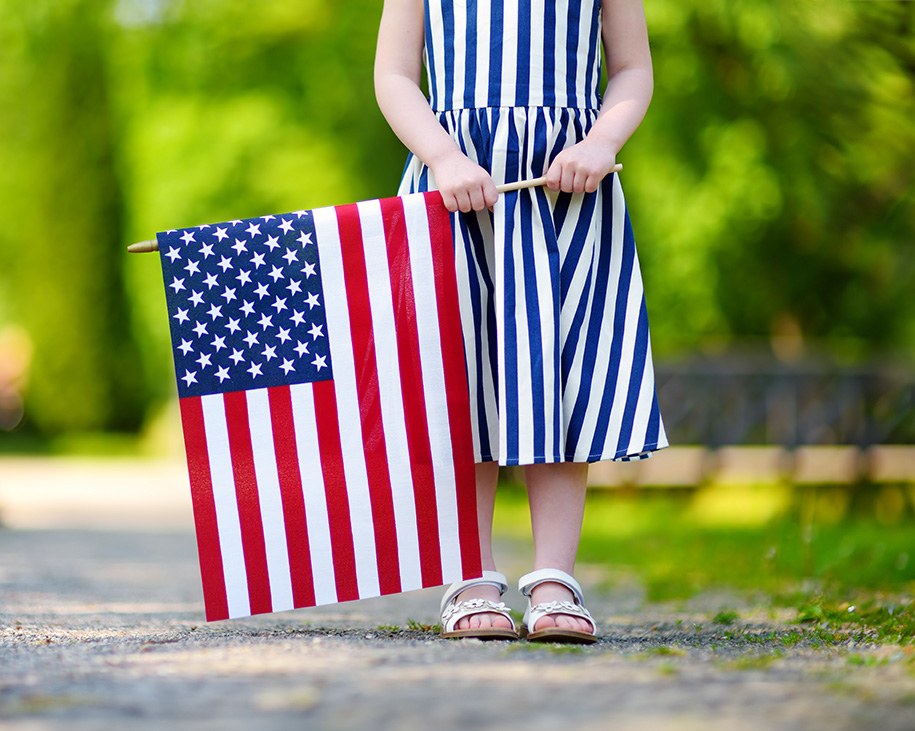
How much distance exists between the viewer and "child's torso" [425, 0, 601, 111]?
244cm

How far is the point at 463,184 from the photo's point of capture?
91.6 inches

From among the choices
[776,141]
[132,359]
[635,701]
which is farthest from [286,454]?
[132,359]

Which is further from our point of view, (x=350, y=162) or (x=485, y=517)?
(x=350, y=162)

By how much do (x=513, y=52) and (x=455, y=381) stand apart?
649 millimetres

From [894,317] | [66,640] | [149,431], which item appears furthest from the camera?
[149,431]

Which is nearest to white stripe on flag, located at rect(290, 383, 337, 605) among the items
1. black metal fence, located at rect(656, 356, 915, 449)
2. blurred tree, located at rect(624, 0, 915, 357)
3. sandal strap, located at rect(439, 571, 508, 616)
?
sandal strap, located at rect(439, 571, 508, 616)

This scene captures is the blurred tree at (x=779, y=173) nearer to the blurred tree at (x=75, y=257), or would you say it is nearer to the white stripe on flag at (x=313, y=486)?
the white stripe on flag at (x=313, y=486)

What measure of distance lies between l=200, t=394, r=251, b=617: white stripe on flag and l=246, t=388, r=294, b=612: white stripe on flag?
0.16ft

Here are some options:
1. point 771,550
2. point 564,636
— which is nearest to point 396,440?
point 564,636

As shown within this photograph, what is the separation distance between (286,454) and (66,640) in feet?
1.64

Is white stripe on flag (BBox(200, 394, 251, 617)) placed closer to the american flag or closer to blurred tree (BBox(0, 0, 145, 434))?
the american flag

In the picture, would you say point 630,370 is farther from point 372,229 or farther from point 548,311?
point 372,229

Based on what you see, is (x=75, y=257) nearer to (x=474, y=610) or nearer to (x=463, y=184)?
(x=463, y=184)

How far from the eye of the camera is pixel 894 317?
12.2 metres
